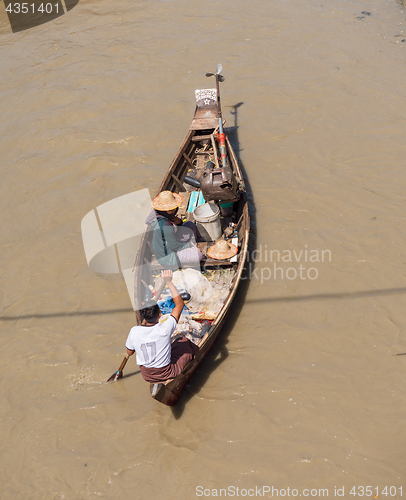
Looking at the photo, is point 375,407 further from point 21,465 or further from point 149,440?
point 21,465

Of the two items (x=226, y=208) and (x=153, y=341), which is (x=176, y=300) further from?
(x=226, y=208)

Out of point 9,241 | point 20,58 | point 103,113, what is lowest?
point 9,241

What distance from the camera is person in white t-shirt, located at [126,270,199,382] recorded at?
434cm

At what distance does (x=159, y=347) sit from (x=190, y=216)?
12.8 feet

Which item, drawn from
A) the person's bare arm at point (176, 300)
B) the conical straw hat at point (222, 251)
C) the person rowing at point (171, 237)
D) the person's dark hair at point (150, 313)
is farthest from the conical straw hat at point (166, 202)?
the person's dark hair at point (150, 313)

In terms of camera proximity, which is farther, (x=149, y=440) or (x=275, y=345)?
(x=275, y=345)

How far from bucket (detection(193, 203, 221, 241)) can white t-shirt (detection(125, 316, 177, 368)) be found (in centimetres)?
264

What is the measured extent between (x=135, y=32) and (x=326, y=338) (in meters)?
16.9

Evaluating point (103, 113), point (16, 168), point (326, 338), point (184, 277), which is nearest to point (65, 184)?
point (16, 168)

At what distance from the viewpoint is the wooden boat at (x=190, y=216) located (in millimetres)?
5179

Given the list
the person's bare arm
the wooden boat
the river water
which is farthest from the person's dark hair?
the river water

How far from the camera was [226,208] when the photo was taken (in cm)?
724

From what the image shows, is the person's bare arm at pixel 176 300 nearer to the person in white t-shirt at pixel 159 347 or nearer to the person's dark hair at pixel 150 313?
the person in white t-shirt at pixel 159 347

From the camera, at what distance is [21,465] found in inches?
195
